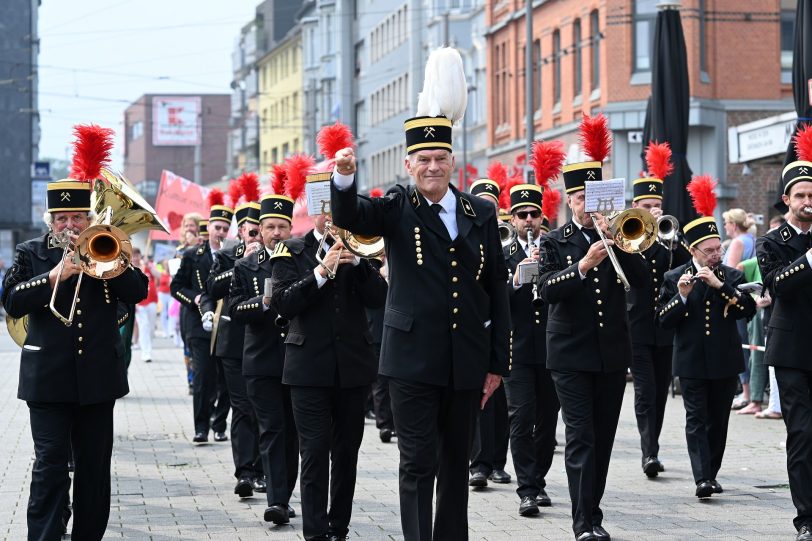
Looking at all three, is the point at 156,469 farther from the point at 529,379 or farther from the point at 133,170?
the point at 133,170

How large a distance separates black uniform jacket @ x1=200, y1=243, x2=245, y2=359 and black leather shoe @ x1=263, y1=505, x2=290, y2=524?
1.57m

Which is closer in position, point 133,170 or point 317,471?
point 317,471

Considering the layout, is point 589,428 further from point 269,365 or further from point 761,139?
point 761,139

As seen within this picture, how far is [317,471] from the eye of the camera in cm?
920

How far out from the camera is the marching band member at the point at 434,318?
25.2 feet

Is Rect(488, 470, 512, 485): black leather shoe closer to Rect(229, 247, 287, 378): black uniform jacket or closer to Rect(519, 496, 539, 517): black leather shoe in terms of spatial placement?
Rect(519, 496, 539, 517): black leather shoe

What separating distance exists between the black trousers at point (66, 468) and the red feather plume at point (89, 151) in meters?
Answer: 1.39

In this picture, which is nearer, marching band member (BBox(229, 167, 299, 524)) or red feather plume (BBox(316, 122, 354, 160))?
red feather plume (BBox(316, 122, 354, 160))

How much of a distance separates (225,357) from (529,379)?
7.64 feet

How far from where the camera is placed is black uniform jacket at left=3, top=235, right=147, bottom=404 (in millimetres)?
8656

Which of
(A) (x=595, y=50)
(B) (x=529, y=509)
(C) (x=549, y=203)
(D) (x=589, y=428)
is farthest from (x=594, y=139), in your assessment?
(A) (x=595, y=50)

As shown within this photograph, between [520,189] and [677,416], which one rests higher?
[520,189]

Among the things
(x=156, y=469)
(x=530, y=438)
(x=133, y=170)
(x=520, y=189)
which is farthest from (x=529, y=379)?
(x=133, y=170)

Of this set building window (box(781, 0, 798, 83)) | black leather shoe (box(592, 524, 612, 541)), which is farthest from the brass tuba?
building window (box(781, 0, 798, 83))
